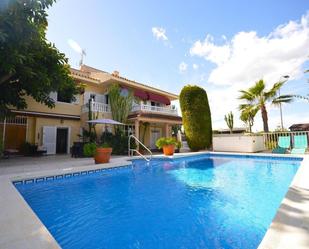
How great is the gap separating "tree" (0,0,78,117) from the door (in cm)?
434

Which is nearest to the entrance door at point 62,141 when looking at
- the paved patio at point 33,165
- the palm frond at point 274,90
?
the paved patio at point 33,165

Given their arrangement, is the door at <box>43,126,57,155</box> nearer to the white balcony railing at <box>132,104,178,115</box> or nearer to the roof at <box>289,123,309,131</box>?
the white balcony railing at <box>132,104,178,115</box>

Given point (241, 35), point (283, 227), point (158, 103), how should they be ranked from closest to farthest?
point (283, 227) → point (241, 35) → point (158, 103)

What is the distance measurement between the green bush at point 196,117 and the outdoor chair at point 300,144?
790 cm

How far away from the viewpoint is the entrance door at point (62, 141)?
58.9 feet

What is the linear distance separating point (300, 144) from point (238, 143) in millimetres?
4997

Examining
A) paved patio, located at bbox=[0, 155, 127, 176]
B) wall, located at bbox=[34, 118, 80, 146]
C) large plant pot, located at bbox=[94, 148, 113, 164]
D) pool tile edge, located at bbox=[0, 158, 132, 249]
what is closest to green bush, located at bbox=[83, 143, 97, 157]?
paved patio, located at bbox=[0, 155, 127, 176]

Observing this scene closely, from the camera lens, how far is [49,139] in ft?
55.3

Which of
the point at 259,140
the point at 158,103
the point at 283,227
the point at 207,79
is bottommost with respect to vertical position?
the point at 283,227

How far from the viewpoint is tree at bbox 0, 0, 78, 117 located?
678cm

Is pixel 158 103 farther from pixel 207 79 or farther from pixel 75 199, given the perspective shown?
pixel 75 199

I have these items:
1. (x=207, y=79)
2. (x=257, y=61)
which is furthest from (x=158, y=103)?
(x=257, y=61)

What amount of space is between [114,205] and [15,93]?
11133 millimetres

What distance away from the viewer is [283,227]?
3062 millimetres
